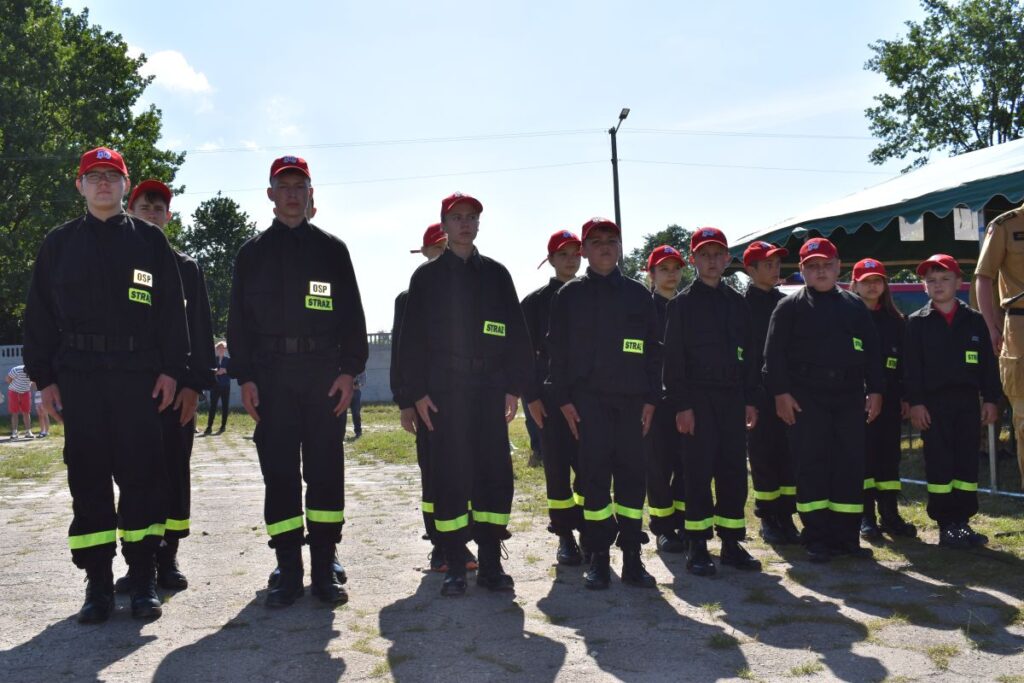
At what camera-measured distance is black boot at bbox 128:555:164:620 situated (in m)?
4.76

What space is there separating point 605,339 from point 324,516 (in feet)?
5.94

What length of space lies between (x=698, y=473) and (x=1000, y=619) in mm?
1885

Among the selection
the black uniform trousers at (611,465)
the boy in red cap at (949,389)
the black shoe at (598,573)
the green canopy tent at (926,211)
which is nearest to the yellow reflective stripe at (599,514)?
the black uniform trousers at (611,465)

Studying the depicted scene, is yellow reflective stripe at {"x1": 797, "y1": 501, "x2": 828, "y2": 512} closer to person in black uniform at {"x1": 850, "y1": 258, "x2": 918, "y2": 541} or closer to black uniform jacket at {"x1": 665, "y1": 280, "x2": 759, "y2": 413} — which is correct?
black uniform jacket at {"x1": 665, "y1": 280, "x2": 759, "y2": 413}

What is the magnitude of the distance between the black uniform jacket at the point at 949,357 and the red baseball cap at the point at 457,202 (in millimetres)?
3370

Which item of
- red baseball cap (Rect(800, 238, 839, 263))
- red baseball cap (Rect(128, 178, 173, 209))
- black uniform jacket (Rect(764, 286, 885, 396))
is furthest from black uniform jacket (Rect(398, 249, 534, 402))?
red baseball cap (Rect(800, 238, 839, 263))

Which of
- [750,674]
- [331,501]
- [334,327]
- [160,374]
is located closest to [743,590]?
[750,674]

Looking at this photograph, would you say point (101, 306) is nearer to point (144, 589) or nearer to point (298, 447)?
point (298, 447)

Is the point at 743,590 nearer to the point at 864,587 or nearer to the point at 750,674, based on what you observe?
the point at 864,587

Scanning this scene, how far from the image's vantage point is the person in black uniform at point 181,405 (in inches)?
208

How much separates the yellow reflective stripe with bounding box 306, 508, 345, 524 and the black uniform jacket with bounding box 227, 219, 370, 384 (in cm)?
73

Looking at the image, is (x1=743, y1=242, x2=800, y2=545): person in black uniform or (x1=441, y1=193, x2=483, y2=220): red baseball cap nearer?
(x1=441, y1=193, x2=483, y2=220): red baseball cap

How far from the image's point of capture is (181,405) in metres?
5.29

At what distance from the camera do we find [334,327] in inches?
205
